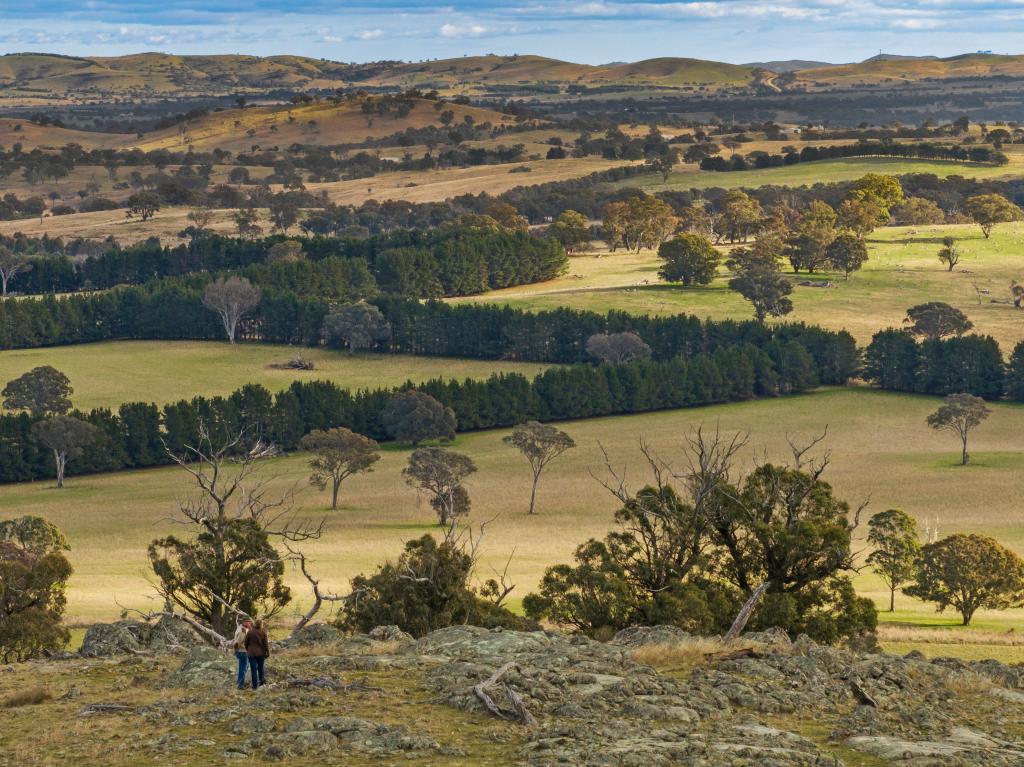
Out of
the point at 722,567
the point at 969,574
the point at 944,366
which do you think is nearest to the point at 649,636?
the point at 722,567

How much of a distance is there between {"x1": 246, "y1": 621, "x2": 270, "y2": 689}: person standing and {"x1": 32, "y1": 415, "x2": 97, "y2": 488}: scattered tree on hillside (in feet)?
259

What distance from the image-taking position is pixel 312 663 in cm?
3092

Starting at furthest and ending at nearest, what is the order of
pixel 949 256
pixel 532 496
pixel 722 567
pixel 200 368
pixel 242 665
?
pixel 949 256 → pixel 200 368 → pixel 532 496 → pixel 722 567 → pixel 242 665

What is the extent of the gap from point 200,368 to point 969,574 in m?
97.5

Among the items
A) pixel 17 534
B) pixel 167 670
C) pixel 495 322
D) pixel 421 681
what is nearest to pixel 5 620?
pixel 167 670

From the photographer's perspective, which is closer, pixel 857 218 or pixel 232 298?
pixel 232 298

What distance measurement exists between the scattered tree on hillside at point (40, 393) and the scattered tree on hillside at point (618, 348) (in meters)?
50.0

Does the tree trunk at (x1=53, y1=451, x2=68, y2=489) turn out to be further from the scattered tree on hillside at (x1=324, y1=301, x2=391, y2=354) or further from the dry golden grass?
the dry golden grass

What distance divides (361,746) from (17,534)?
53276mm

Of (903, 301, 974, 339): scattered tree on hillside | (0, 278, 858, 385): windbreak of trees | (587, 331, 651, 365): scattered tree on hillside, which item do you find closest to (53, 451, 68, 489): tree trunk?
(0, 278, 858, 385): windbreak of trees

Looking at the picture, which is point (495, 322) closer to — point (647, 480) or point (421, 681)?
point (647, 480)

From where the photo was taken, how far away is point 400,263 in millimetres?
182125

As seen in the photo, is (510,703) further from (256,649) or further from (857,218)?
(857,218)

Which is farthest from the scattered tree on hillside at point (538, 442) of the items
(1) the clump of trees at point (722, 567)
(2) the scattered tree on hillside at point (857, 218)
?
(2) the scattered tree on hillside at point (857, 218)
